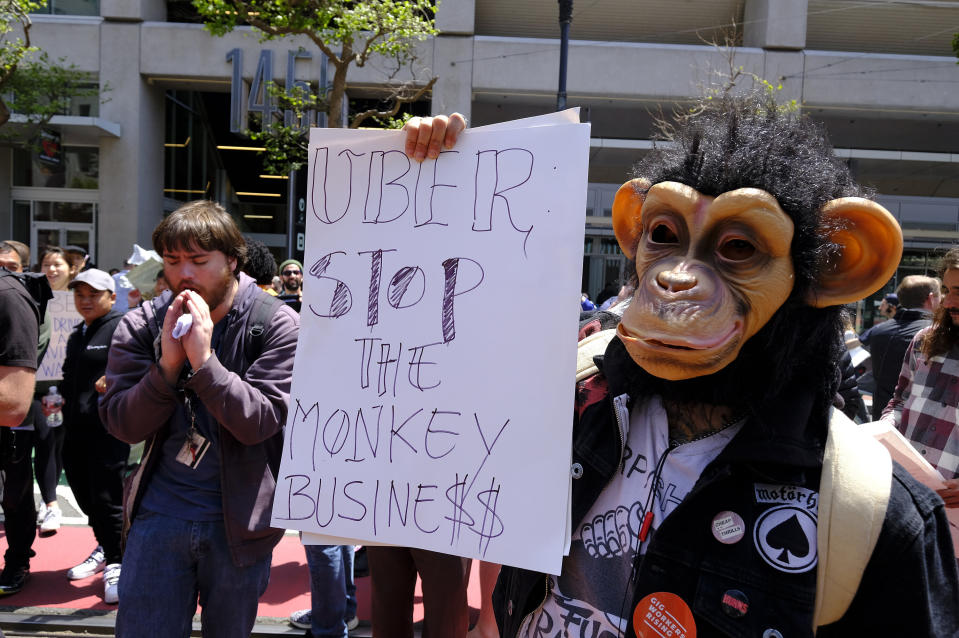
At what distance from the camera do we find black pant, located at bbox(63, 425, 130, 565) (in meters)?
4.04

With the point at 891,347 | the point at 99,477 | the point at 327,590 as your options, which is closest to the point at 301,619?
the point at 327,590

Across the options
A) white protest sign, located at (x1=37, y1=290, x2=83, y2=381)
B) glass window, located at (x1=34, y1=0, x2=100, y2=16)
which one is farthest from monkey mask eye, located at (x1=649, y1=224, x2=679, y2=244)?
glass window, located at (x1=34, y1=0, x2=100, y2=16)

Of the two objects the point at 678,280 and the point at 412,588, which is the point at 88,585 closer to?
the point at 412,588

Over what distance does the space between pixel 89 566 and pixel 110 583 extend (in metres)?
0.37

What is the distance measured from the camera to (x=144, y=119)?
16.5m

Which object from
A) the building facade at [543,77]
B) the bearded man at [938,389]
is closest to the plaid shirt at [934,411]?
the bearded man at [938,389]

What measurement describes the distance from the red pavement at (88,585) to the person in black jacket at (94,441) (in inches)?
3.6

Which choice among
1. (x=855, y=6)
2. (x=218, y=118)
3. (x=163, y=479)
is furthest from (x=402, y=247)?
(x=218, y=118)

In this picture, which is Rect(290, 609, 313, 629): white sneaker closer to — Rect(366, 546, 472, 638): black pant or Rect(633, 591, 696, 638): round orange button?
Rect(366, 546, 472, 638): black pant

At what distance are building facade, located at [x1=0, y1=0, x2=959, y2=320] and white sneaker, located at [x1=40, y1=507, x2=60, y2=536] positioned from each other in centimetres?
1015

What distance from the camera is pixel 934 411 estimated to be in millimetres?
3018

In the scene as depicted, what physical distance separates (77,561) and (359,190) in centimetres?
416

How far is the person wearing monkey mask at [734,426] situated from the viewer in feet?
3.61

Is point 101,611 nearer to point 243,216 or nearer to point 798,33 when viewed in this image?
point 798,33
